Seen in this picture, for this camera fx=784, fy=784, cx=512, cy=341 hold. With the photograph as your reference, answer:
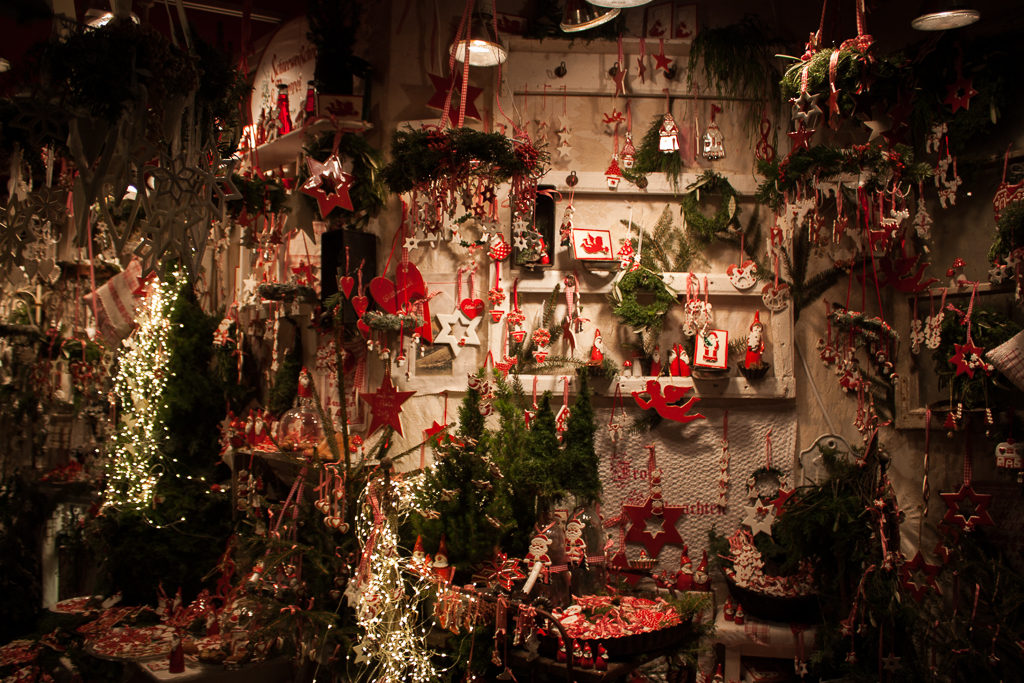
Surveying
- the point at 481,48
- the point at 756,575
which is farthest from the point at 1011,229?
the point at 481,48

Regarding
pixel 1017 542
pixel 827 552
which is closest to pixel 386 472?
pixel 827 552

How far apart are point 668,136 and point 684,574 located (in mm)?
2405

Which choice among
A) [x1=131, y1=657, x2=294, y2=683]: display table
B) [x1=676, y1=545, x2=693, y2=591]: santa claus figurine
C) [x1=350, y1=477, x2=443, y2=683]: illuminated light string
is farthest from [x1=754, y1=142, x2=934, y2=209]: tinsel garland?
[x1=131, y1=657, x2=294, y2=683]: display table

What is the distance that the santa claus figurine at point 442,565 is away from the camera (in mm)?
3646

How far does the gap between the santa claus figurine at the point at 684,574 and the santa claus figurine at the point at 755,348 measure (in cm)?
108

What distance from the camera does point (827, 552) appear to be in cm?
399

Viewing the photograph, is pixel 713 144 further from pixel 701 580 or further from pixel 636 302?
pixel 701 580

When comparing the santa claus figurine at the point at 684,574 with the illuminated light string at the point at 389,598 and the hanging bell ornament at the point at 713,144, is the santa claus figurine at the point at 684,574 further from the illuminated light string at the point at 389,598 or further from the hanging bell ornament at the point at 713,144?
the hanging bell ornament at the point at 713,144

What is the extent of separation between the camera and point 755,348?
4223mm

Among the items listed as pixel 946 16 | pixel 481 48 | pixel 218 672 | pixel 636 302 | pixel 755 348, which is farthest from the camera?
pixel 636 302

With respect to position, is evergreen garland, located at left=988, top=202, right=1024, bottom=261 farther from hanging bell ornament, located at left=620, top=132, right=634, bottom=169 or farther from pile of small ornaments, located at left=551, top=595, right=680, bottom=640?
pile of small ornaments, located at left=551, top=595, right=680, bottom=640

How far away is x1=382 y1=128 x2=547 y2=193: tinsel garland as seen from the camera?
3.12 meters

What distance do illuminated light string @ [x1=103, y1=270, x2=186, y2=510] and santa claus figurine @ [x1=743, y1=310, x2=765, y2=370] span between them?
11.7 ft

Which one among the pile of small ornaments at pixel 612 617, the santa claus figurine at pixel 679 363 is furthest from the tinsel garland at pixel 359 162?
the pile of small ornaments at pixel 612 617
